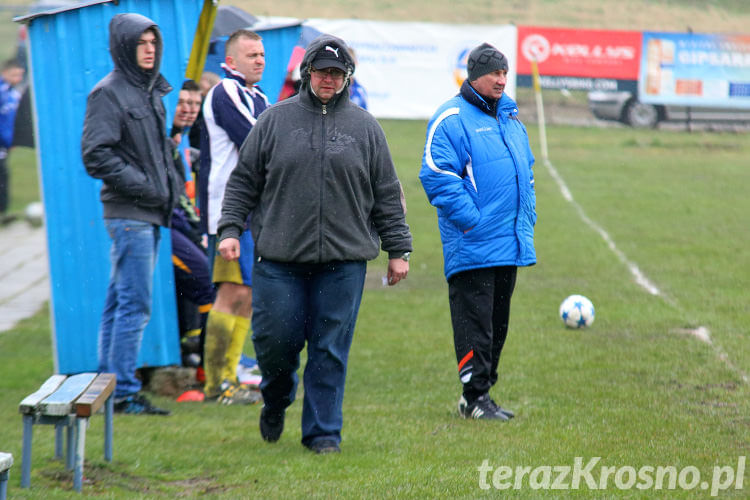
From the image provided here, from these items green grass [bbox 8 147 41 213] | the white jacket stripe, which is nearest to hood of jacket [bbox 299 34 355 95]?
the white jacket stripe

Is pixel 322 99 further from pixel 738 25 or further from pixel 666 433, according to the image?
pixel 738 25

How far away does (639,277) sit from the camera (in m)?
11.9

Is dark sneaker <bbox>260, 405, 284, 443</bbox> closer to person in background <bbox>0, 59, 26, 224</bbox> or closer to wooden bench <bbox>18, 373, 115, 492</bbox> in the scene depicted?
wooden bench <bbox>18, 373, 115, 492</bbox>

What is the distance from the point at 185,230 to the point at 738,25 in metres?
40.9

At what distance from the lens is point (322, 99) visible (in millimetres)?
5527

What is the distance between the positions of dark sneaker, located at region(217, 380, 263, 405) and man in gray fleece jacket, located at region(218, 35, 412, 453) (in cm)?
141

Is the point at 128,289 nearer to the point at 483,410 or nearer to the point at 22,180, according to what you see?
the point at 483,410

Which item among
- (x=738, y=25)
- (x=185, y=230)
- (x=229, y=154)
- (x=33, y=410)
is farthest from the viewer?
(x=738, y=25)

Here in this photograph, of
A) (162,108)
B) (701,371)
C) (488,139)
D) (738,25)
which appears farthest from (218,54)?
(738,25)

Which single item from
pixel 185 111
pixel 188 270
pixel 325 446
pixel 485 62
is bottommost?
pixel 325 446

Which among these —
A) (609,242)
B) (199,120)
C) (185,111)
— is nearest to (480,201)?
(185,111)

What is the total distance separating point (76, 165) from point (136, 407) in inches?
71.2

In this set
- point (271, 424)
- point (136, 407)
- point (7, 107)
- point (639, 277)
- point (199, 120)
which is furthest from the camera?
point (7, 107)

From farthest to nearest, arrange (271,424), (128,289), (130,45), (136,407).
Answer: (136,407) < (128,289) < (130,45) < (271,424)
